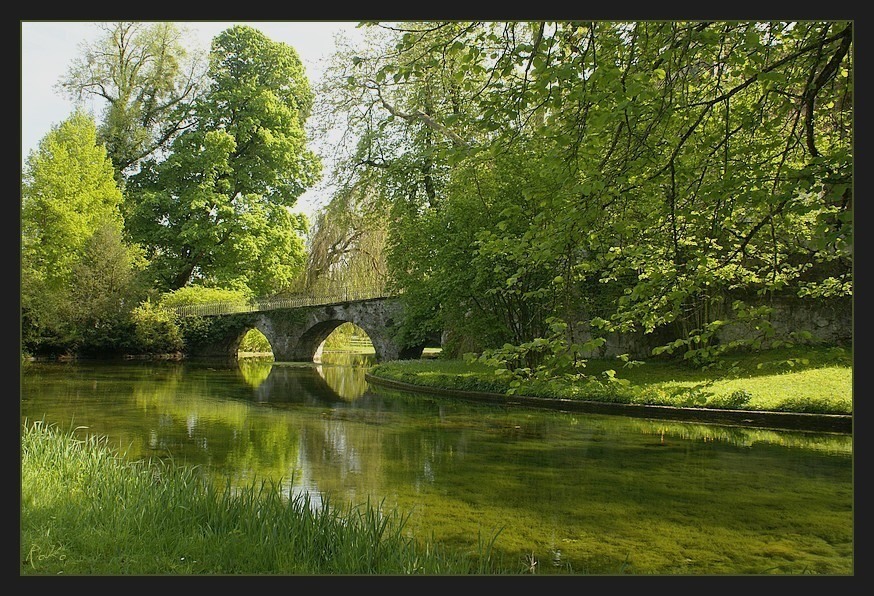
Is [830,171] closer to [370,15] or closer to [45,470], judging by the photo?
[370,15]

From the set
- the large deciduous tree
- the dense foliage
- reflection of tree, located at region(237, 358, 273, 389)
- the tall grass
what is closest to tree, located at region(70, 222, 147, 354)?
the large deciduous tree

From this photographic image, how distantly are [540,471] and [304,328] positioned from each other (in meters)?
21.0

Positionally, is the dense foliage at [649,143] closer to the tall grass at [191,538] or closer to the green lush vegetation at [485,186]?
the green lush vegetation at [485,186]

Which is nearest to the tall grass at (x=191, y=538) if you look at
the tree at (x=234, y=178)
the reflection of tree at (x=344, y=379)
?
the tree at (x=234, y=178)

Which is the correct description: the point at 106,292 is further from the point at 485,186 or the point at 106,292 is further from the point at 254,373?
the point at 485,186

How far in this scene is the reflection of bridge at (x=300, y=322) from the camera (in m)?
23.5

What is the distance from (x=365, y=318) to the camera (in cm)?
2477

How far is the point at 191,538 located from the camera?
3.64 m

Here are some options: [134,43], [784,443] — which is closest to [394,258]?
[134,43]

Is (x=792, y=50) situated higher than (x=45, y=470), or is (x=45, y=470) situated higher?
(x=792, y=50)

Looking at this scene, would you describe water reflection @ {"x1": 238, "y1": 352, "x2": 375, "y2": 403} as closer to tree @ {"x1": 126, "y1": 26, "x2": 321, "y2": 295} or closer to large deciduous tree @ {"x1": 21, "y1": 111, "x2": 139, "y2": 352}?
tree @ {"x1": 126, "y1": 26, "x2": 321, "y2": 295}

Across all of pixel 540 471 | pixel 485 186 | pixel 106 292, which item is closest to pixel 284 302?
pixel 106 292

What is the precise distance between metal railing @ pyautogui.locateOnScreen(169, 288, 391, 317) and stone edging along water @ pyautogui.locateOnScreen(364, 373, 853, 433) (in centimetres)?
1082

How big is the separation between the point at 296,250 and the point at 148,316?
440 cm
